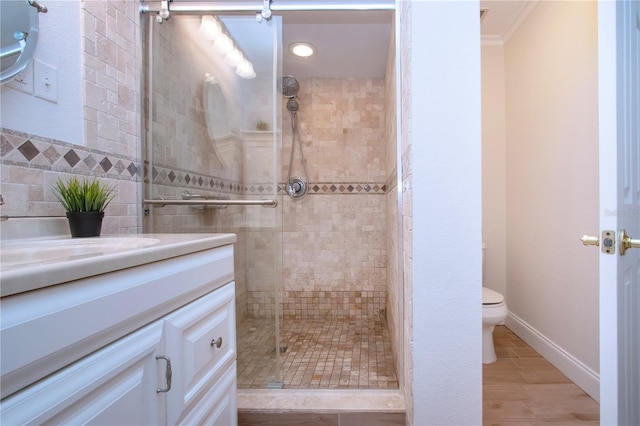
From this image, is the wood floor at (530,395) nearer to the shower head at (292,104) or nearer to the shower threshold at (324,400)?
the shower threshold at (324,400)

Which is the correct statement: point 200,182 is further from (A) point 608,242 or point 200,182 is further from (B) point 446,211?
(A) point 608,242

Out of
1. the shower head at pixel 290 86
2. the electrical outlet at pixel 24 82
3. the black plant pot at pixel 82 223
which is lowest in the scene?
the black plant pot at pixel 82 223

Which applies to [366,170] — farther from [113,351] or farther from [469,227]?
[113,351]

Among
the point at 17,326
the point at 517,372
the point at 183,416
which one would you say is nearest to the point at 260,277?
the point at 183,416

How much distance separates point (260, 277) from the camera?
165cm

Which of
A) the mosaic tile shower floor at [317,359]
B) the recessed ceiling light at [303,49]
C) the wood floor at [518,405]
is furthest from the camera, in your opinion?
the recessed ceiling light at [303,49]

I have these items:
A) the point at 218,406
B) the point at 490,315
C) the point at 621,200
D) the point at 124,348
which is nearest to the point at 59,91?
the point at 124,348

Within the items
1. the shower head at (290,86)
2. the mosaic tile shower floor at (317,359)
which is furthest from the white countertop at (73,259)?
the shower head at (290,86)

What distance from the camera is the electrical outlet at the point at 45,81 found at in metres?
0.91

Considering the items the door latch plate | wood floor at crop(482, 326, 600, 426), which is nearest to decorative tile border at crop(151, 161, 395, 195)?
the door latch plate

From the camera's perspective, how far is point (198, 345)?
742 mm

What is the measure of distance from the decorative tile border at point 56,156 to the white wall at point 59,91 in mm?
25

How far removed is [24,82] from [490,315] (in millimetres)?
2352

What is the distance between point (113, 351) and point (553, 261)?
226 centimetres
